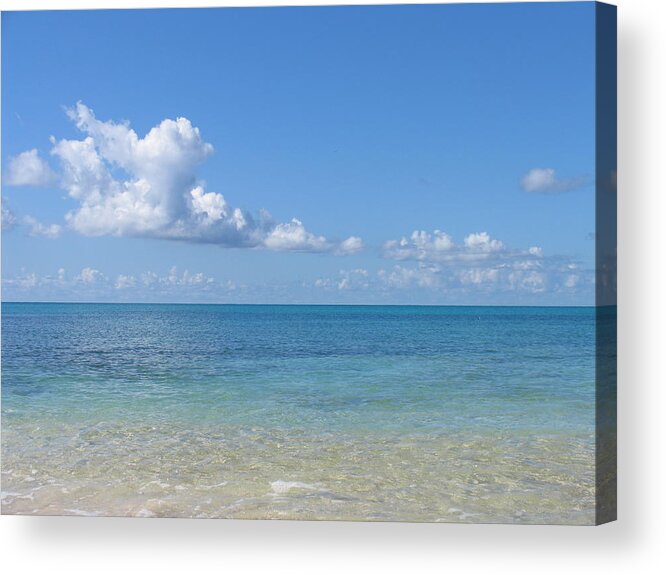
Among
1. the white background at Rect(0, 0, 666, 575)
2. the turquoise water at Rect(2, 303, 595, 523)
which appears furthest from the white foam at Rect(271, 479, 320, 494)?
the white background at Rect(0, 0, 666, 575)

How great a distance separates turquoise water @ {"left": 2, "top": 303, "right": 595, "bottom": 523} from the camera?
17.0ft

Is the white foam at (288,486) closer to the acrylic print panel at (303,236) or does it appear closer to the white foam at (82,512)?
the acrylic print panel at (303,236)

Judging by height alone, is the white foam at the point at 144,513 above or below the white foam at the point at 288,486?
below

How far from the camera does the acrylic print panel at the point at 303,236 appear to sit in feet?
17.1

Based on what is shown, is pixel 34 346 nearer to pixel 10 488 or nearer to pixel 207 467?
pixel 10 488

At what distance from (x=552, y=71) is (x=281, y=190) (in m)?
2.26

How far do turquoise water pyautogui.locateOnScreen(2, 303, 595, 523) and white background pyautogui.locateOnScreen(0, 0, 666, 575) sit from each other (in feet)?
0.43

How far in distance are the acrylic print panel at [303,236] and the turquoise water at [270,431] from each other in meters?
0.02

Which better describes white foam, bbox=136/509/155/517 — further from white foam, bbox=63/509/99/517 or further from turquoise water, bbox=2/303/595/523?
white foam, bbox=63/509/99/517

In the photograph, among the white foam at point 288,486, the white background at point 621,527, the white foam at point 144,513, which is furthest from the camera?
the white foam at point 288,486

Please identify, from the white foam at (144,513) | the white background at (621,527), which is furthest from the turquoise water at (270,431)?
the white background at (621,527)

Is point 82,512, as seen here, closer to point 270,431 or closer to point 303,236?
point 270,431

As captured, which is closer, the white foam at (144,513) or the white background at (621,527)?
the white background at (621,527)

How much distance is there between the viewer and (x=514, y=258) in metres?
6.41
